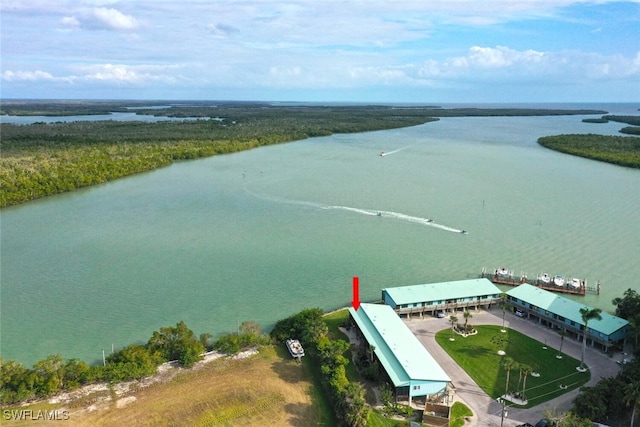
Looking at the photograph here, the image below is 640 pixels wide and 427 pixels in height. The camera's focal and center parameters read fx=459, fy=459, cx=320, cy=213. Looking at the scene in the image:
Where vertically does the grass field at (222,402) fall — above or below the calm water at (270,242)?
below

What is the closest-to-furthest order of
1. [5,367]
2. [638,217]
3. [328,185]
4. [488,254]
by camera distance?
[5,367], [488,254], [638,217], [328,185]

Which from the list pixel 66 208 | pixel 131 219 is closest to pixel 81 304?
pixel 131 219

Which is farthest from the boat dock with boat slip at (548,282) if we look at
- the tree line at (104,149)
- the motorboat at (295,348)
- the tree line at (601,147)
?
the tree line at (601,147)

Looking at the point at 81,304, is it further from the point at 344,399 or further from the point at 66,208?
the point at 66,208

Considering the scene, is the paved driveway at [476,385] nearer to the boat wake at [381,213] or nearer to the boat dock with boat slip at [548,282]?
the boat dock with boat slip at [548,282]

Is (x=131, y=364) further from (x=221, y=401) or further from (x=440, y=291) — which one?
(x=440, y=291)
